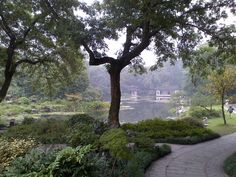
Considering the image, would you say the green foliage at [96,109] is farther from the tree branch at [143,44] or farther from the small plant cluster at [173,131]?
the tree branch at [143,44]

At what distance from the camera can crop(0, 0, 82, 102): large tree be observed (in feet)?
43.8

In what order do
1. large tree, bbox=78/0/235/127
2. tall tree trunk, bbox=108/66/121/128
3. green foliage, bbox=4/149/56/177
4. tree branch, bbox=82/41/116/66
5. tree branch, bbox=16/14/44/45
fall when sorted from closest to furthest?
1. green foliage, bbox=4/149/56/177
2. large tree, bbox=78/0/235/127
3. tree branch, bbox=82/41/116/66
4. tall tree trunk, bbox=108/66/121/128
5. tree branch, bbox=16/14/44/45

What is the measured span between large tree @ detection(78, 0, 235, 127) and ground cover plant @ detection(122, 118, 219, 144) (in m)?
1.50

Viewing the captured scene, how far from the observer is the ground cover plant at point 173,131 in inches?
452

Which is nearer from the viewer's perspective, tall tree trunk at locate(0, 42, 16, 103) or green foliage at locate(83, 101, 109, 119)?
tall tree trunk at locate(0, 42, 16, 103)

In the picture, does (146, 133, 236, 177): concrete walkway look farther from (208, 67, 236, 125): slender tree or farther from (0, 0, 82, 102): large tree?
(208, 67, 236, 125): slender tree

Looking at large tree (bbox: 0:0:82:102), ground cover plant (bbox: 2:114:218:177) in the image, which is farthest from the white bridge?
ground cover plant (bbox: 2:114:218:177)

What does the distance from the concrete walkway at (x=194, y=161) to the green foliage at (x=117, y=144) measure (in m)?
1.69

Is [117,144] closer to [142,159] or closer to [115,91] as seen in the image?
[142,159]

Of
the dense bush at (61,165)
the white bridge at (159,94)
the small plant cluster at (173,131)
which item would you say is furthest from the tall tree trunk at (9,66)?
the white bridge at (159,94)

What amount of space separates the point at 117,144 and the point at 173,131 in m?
7.87

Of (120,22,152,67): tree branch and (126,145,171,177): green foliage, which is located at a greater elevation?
(120,22,152,67): tree branch

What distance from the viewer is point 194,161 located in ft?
27.5

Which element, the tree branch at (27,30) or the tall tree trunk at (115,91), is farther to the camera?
the tree branch at (27,30)
